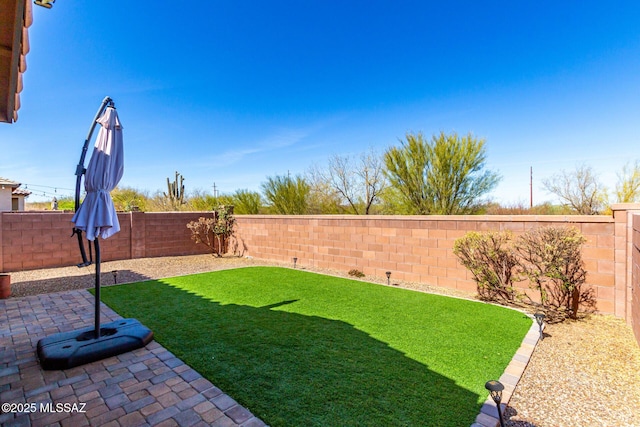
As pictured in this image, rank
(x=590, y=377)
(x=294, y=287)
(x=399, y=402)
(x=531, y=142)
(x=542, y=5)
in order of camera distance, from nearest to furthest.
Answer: (x=399, y=402) → (x=590, y=377) → (x=294, y=287) → (x=542, y=5) → (x=531, y=142)

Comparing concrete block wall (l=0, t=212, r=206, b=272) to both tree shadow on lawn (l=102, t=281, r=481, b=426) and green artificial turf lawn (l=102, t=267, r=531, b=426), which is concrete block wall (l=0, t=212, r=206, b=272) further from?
tree shadow on lawn (l=102, t=281, r=481, b=426)

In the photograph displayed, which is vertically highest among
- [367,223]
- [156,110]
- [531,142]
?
[156,110]

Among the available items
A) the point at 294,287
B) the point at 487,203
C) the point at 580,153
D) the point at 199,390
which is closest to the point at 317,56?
the point at 487,203

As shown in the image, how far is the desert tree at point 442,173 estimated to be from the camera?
11750 mm

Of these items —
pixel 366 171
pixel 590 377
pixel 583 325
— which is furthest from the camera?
pixel 366 171

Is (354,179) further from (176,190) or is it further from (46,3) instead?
(46,3)

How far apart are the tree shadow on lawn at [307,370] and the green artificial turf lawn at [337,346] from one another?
0.04ft

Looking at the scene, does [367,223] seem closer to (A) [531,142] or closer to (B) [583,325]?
(B) [583,325]

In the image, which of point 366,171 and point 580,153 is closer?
point 580,153

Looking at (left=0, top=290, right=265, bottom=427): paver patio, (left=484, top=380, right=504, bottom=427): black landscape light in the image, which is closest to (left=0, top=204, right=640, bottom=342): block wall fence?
(left=484, top=380, right=504, bottom=427): black landscape light

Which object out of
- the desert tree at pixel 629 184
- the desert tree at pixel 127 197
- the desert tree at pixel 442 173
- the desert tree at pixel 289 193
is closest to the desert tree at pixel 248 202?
the desert tree at pixel 289 193

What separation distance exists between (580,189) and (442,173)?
23.5ft

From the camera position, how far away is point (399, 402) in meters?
2.72

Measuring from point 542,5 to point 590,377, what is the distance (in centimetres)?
1034
